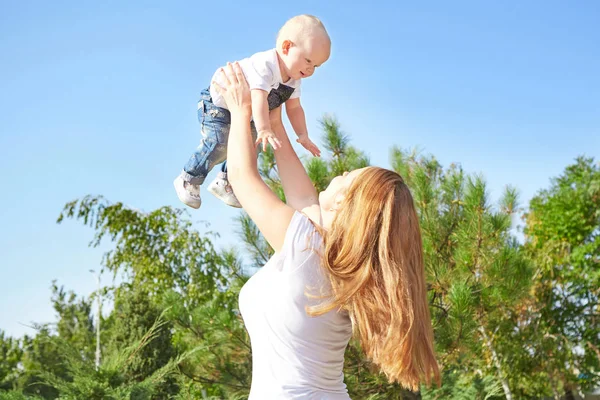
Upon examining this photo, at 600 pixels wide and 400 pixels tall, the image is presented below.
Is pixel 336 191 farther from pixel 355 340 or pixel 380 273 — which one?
pixel 355 340

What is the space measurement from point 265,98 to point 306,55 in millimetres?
188

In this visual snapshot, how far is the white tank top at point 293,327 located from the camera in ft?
5.31

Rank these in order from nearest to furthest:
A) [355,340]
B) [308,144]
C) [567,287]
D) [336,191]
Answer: [336,191]
[308,144]
[355,340]
[567,287]

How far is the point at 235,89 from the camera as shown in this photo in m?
1.97

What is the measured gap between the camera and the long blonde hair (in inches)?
64.9

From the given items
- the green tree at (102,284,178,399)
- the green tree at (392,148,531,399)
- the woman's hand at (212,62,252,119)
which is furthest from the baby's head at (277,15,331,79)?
the green tree at (102,284,178,399)

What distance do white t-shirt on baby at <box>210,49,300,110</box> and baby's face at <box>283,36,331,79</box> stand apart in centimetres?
4

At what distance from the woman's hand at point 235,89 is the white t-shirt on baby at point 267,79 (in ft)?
0.06

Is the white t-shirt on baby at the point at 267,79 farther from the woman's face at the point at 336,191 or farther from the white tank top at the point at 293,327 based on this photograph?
the white tank top at the point at 293,327

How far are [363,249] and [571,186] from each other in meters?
11.4

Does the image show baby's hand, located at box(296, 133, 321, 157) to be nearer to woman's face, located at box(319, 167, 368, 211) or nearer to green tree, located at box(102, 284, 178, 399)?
A: woman's face, located at box(319, 167, 368, 211)

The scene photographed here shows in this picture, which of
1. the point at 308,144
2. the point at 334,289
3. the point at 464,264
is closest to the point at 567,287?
the point at 464,264

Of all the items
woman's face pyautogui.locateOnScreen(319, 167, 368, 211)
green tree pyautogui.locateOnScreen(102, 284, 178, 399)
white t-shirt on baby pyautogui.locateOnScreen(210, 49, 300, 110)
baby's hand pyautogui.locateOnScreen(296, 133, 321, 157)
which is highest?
green tree pyautogui.locateOnScreen(102, 284, 178, 399)

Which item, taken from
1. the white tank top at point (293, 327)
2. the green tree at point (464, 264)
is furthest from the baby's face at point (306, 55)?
the green tree at point (464, 264)
